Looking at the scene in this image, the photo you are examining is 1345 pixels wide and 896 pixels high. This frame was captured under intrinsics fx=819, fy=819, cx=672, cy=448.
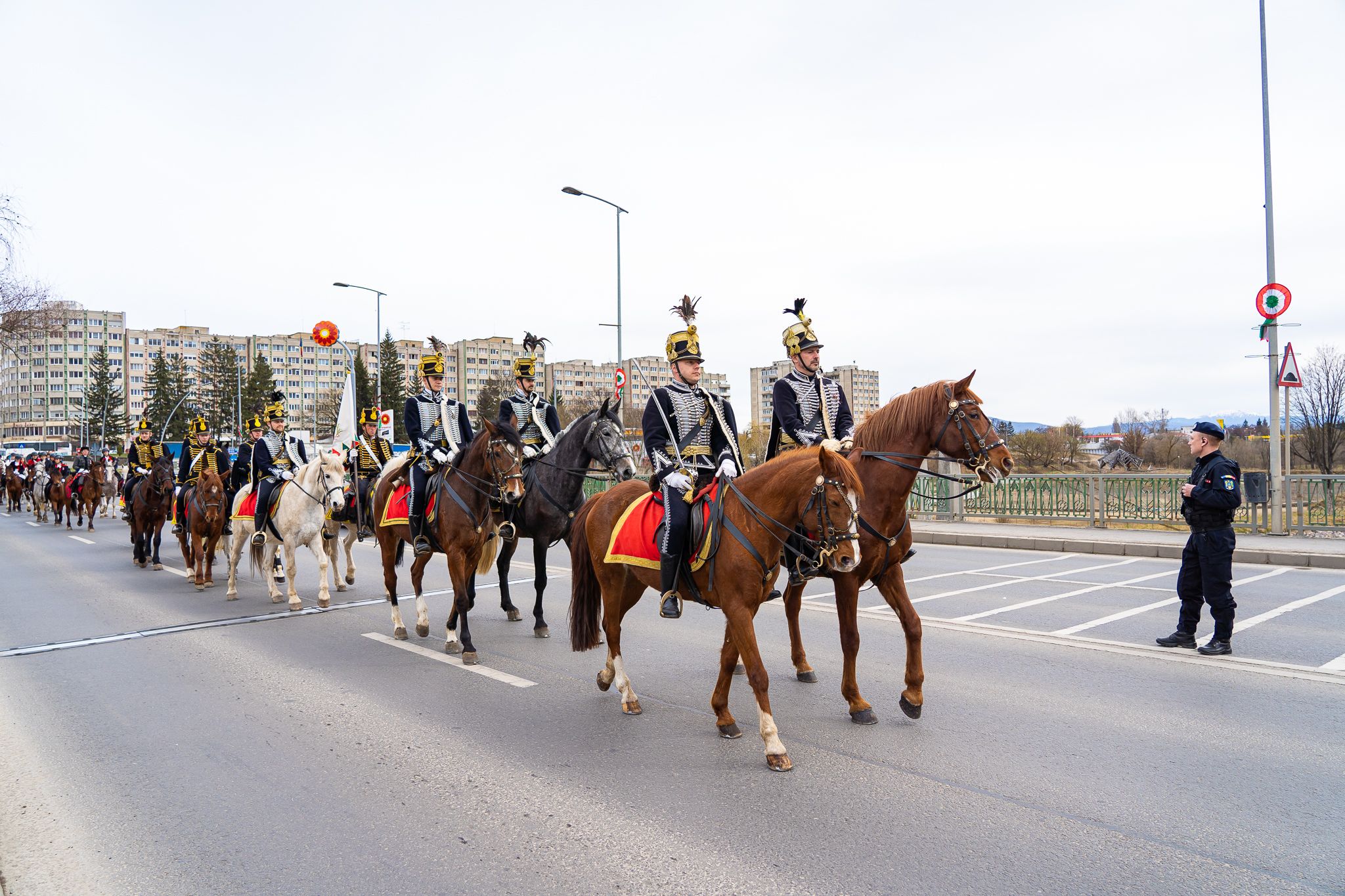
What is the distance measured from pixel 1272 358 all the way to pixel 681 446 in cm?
1554

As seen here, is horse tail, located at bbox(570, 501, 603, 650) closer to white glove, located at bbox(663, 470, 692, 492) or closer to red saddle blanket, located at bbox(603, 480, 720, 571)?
red saddle blanket, located at bbox(603, 480, 720, 571)

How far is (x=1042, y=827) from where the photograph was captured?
405cm

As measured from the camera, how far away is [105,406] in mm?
84062

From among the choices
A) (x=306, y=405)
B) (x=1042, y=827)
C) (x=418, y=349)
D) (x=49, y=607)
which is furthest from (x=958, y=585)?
(x=306, y=405)

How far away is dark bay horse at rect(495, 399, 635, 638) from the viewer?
9008 millimetres

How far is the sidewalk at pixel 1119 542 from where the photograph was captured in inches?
531

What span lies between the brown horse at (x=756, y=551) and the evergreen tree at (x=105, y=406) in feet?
301

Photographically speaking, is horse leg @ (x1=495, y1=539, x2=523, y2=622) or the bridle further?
horse leg @ (x1=495, y1=539, x2=523, y2=622)

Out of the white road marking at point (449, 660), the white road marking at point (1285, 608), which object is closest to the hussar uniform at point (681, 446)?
the white road marking at point (449, 660)

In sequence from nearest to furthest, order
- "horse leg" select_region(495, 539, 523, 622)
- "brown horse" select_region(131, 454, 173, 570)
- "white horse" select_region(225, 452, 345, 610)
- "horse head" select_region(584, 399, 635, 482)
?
1. "horse head" select_region(584, 399, 635, 482)
2. "horse leg" select_region(495, 539, 523, 622)
3. "white horse" select_region(225, 452, 345, 610)
4. "brown horse" select_region(131, 454, 173, 570)

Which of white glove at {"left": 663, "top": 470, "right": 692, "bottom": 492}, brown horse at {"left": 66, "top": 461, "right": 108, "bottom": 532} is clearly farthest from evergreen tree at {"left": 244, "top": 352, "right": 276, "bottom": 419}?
white glove at {"left": 663, "top": 470, "right": 692, "bottom": 492}

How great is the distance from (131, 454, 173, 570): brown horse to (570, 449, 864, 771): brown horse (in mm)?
12505

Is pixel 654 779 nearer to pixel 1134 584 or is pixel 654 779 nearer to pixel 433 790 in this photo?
pixel 433 790

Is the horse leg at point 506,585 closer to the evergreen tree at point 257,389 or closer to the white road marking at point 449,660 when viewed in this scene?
Result: the white road marking at point 449,660
